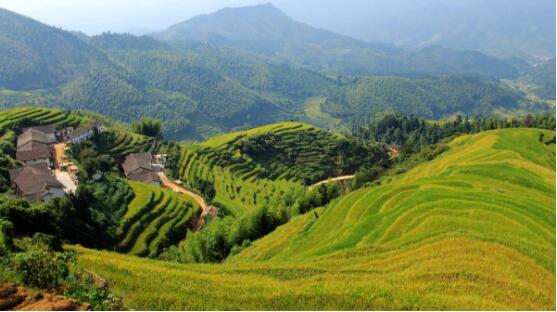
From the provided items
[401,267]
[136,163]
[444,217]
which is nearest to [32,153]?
[136,163]

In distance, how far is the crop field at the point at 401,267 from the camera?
718 inches

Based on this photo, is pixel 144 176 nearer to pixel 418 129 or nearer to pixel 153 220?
pixel 153 220

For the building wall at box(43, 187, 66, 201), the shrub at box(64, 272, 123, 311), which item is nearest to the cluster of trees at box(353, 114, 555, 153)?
the building wall at box(43, 187, 66, 201)

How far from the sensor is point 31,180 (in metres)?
61.5

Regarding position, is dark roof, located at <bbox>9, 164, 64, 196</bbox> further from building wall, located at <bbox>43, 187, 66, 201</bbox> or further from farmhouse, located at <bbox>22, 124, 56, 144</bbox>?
farmhouse, located at <bbox>22, 124, 56, 144</bbox>

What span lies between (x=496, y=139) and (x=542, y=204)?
4674cm

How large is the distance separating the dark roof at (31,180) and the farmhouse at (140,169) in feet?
81.5

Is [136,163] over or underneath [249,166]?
over

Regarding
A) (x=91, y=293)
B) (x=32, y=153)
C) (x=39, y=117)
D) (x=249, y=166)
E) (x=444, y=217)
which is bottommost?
(x=249, y=166)

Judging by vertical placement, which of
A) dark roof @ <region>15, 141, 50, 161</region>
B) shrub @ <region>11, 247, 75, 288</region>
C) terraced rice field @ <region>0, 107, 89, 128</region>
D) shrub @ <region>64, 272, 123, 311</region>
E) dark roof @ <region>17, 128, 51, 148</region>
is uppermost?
shrub @ <region>11, 247, 75, 288</region>

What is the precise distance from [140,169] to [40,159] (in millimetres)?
18860

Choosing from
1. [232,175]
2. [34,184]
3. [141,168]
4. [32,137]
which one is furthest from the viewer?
[232,175]

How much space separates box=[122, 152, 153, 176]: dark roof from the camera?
92363mm

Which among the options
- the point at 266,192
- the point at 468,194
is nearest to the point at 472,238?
the point at 468,194
